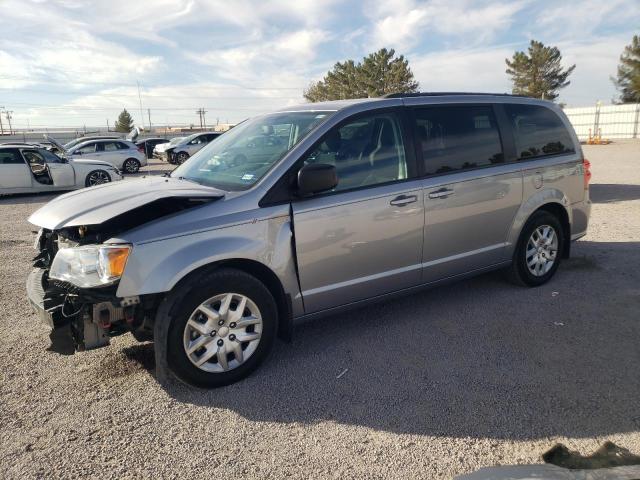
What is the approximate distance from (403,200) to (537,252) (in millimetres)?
2015

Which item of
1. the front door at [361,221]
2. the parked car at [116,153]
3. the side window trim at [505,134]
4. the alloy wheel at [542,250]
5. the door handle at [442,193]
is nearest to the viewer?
the front door at [361,221]

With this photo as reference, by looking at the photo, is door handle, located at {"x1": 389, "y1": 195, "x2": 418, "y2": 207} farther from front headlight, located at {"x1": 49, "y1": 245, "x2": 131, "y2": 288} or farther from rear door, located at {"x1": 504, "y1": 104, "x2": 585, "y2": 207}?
front headlight, located at {"x1": 49, "y1": 245, "x2": 131, "y2": 288}

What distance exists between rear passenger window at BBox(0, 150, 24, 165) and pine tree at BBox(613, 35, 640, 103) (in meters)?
53.0

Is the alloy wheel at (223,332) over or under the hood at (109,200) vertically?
under

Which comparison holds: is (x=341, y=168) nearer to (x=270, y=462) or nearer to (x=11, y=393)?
(x=270, y=462)

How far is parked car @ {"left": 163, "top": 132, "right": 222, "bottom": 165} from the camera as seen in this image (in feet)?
81.0

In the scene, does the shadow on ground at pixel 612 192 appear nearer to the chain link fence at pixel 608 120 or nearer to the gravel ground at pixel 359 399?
the gravel ground at pixel 359 399

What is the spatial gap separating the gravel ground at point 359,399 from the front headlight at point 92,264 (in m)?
0.82

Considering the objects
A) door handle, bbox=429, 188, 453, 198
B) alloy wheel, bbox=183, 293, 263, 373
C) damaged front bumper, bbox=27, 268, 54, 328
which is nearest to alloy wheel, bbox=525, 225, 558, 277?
door handle, bbox=429, 188, 453, 198

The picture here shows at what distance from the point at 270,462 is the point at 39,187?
14322 mm

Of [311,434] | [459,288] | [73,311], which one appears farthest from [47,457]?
[459,288]

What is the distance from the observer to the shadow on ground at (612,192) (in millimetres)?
10436

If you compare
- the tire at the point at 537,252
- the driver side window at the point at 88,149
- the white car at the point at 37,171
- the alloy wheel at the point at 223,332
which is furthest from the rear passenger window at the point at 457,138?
the driver side window at the point at 88,149

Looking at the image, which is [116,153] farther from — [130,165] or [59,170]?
[59,170]
